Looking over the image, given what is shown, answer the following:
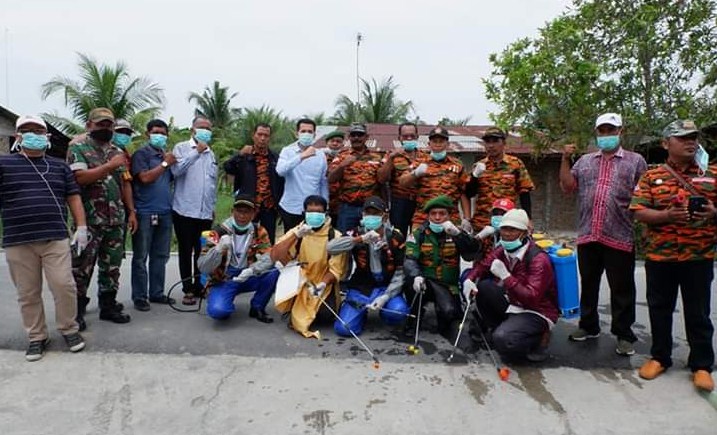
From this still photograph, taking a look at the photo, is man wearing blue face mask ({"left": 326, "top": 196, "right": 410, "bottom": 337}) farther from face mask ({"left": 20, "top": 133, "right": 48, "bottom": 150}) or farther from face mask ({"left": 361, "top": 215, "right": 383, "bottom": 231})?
face mask ({"left": 20, "top": 133, "right": 48, "bottom": 150})

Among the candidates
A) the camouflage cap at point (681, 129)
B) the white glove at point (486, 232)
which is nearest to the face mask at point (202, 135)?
the white glove at point (486, 232)

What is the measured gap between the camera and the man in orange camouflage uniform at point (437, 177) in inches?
193

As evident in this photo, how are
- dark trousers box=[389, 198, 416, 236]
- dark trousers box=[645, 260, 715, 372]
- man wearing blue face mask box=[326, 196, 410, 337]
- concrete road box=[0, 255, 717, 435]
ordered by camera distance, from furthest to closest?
dark trousers box=[389, 198, 416, 236] < man wearing blue face mask box=[326, 196, 410, 337] < dark trousers box=[645, 260, 715, 372] < concrete road box=[0, 255, 717, 435]

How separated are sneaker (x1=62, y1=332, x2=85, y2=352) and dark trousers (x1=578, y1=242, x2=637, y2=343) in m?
4.12

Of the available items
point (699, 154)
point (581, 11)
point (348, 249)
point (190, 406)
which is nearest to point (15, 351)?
point (190, 406)

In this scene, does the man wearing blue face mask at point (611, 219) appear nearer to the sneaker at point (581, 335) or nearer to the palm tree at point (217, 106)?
the sneaker at point (581, 335)

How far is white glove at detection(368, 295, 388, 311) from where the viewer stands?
4.27 m

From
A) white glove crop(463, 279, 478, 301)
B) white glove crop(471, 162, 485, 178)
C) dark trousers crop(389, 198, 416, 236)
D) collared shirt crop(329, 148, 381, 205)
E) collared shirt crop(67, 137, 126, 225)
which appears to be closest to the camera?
white glove crop(463, 279, 478, 301)

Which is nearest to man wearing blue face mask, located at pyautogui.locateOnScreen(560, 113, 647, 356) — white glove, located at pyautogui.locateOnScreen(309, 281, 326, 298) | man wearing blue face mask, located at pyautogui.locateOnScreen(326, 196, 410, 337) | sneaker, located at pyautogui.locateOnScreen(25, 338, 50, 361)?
man wearing blue face mask, located at pyautogui.locateOnScreen(326, 196, 410, 337)

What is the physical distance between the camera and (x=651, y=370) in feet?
12.0

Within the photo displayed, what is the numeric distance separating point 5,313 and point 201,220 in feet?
6.79

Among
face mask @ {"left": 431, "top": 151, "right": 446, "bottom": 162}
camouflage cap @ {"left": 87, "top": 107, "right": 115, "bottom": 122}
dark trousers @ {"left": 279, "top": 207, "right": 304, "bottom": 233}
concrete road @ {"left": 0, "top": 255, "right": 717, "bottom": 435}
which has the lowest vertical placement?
concrete road @ {"left": 0, "top": 255, "right": 717, "bottom": 435}

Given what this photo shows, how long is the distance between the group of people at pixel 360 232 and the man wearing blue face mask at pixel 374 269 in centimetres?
1

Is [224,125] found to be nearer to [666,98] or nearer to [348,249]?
[666,98]
